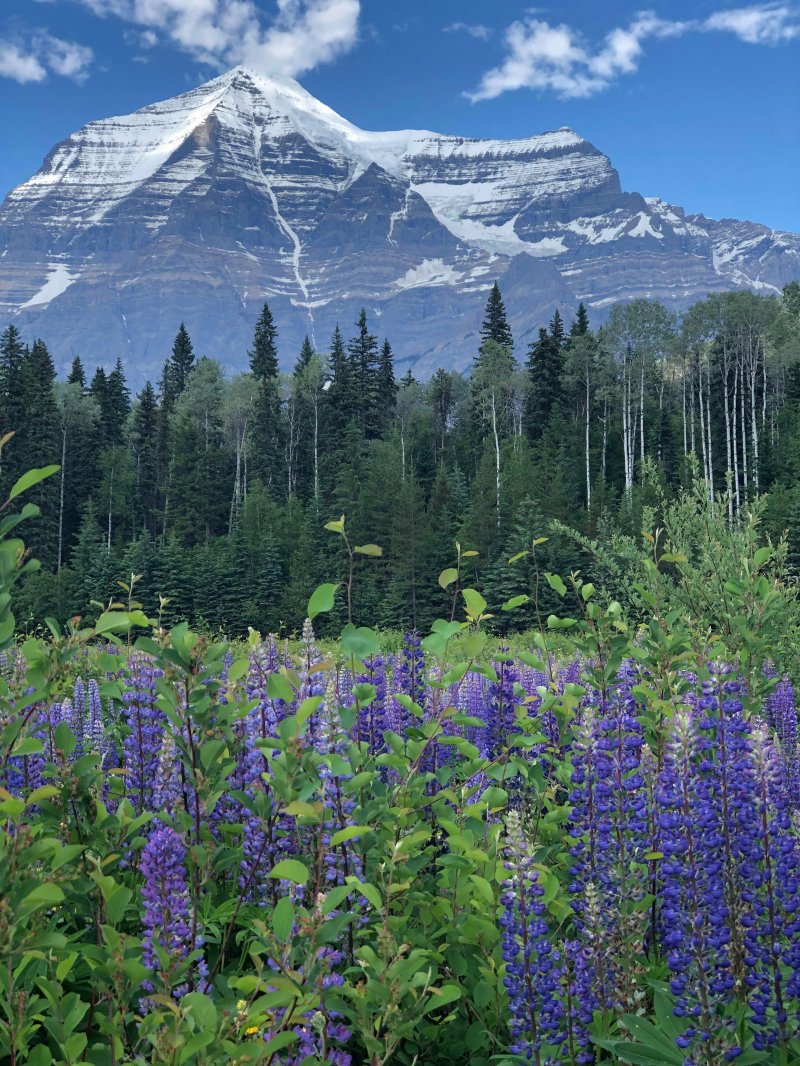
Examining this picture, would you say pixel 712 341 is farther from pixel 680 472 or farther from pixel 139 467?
pixel 139 467

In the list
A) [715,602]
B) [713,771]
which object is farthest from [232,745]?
[715,602]

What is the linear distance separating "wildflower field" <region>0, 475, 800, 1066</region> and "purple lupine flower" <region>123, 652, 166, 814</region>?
23 millimetres

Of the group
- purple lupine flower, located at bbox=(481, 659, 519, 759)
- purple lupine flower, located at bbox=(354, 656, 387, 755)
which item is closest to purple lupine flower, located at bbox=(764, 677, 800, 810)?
purple lupine flower, located at bbox=(481, 659, 519, 759)

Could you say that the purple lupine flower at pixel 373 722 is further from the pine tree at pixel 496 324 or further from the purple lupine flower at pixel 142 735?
the pine tree at pixel 496 324

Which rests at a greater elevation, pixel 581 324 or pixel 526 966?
pixel 581 324

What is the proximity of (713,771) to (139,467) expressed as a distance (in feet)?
253

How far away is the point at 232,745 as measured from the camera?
8.32 ft

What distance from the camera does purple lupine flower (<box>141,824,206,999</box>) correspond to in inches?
81.4

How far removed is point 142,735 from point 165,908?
134 centimetres

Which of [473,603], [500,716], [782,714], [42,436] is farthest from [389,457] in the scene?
[473,603]

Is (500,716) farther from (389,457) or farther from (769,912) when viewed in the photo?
(389,457)

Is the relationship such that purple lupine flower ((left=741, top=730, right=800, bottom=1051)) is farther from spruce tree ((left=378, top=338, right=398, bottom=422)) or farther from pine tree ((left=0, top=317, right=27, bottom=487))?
spruce tree ((left=378, top=338, right=398, bottom=422))

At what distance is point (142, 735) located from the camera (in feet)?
11.0

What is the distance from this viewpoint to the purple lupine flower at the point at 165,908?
2066 mm
